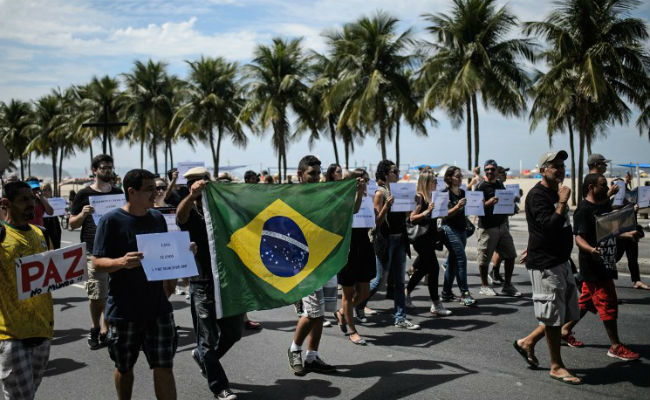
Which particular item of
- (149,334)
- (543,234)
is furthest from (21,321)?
(543,234)

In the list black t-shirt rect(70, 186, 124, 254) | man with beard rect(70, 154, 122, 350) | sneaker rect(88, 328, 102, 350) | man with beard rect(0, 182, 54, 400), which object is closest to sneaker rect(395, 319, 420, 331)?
man with beard rect(70, 154, 122, 350)

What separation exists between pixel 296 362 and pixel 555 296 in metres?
2.39

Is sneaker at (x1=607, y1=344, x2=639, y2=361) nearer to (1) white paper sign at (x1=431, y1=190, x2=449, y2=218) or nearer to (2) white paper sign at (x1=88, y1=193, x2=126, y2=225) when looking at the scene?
(1) white paper sign at (x1=431, y1=190, x2=449, y2=218)

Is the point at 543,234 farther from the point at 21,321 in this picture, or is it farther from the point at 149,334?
the point at 21,321

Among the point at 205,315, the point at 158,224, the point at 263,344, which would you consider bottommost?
the point at 263,344

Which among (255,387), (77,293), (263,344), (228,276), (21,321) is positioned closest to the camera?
(21,321)

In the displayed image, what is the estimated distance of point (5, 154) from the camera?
292 centimetres

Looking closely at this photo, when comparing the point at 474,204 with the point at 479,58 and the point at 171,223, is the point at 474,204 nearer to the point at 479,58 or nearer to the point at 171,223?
the point at 171,223

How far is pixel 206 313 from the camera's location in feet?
14.7

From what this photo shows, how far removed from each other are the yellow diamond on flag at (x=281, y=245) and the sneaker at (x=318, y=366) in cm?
93

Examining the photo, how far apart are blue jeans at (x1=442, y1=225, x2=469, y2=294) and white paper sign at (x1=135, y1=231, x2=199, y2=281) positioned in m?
4.82

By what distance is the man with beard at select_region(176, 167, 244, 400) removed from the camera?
4.43m

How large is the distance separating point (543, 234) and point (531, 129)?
30948mm

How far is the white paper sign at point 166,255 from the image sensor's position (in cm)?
356
